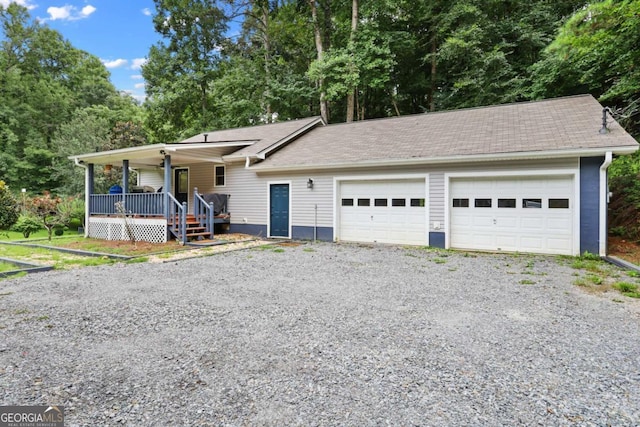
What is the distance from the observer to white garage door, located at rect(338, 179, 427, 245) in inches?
376

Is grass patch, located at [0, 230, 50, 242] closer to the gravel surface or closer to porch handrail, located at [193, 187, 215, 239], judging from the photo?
porch handrail, located at [193, 187, 215, 239]

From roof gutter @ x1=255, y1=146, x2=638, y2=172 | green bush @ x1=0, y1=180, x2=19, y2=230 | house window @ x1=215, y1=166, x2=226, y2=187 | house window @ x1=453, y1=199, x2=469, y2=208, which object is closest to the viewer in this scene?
roof gutter @ x1=255, y1=146, x2=638, y2=172

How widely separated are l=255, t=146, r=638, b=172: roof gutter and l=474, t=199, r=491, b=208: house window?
105 centimetres

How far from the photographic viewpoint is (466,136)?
379 inches

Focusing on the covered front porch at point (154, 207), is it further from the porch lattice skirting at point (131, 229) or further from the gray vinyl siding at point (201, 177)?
the gray vinyl siding at point (201, 177)

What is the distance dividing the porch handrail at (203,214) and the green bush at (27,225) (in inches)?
277

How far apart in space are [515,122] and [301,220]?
23.3ft

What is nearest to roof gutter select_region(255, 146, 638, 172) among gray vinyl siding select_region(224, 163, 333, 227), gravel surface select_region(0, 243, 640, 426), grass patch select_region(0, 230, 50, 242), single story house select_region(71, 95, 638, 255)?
single story house select_region(71, 95, 638, 255)

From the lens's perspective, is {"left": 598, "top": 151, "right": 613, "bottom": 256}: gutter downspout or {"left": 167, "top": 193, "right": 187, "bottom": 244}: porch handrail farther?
{"left": 167, "top": 193, "right": 187, "bottom": 244}: porch handrail

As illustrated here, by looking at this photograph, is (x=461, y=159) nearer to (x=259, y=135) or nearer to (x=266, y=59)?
(x=259, y=135)

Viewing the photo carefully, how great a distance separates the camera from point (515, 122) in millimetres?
9727

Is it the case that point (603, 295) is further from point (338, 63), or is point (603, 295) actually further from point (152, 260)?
point (338, 63)

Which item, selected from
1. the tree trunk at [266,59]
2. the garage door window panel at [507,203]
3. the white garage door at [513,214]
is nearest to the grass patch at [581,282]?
the white garage door at [513,214]

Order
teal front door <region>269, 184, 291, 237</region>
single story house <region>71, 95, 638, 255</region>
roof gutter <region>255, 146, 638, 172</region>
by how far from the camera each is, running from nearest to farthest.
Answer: roof gutter <region>255, 146, 638, 172</region>
single story house <region>71, 95, 638, 255</region>
teal front door <region>269, 184, 291, 237</region>
